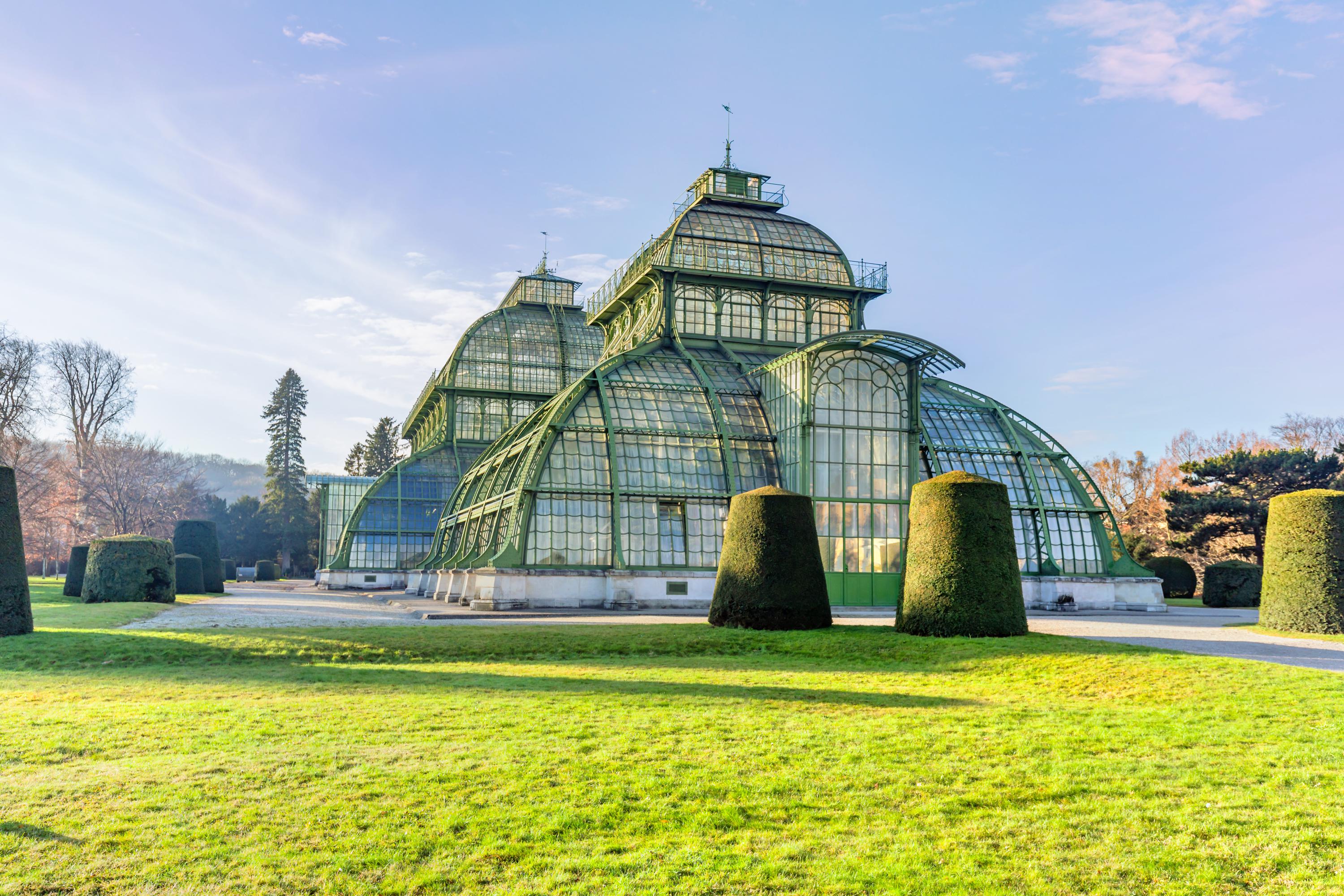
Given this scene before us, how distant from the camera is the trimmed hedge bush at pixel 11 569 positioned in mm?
20094

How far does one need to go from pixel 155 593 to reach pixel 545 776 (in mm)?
30008

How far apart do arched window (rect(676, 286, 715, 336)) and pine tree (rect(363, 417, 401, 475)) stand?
70.7 m

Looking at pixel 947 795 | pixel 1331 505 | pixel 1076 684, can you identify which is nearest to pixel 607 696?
pixel 947 795

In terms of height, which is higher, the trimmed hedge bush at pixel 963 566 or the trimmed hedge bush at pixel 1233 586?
the trimmed hedge bush at pixel 963 566

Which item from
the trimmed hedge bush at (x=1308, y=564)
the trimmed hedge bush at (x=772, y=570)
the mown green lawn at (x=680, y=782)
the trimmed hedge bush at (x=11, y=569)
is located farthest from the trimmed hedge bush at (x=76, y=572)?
the trimmed hedge bush at (x=1308, y=564)

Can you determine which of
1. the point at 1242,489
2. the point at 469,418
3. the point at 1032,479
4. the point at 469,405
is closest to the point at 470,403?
the point at 469,405

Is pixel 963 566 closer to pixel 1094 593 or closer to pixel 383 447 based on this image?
pixel 1094 593

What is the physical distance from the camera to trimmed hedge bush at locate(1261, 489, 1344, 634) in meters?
21.5

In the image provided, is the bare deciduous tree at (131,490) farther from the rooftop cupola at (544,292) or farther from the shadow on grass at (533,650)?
the shadow on grass at (533,650)

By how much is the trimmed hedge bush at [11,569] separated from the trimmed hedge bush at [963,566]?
18.7 metres

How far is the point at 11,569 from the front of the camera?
67.3 feet

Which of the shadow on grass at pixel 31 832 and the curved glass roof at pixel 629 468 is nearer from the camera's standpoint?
the shadow on grass at pixel 31 832

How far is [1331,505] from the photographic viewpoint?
853 inches

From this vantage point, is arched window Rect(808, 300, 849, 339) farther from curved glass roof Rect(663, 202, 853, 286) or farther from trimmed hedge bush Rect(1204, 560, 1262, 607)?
trimmed hedge bush Rect(1204, 560, 1262, 607)
